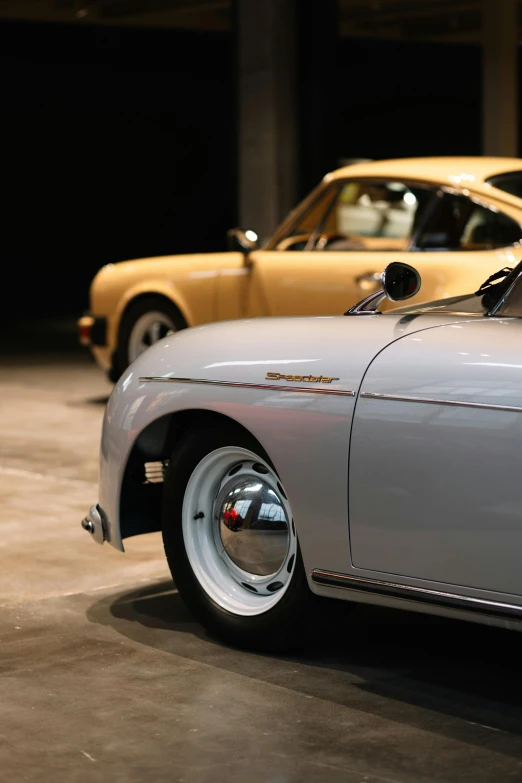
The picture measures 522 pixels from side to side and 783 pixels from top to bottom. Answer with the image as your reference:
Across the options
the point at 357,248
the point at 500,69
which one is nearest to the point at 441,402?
the point at 357,248

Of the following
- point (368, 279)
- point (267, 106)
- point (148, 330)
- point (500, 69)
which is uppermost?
point (500, 69)

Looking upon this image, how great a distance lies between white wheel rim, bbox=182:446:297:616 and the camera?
14.2 feet

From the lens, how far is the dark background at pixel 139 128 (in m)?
26.3

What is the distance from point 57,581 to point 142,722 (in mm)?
1588

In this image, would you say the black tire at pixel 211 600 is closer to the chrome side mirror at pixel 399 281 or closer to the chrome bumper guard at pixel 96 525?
the chrome bumper guard at pixel 96 525

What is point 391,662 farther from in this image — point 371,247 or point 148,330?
point 148,330

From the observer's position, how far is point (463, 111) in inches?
1241

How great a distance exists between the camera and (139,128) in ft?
92.9

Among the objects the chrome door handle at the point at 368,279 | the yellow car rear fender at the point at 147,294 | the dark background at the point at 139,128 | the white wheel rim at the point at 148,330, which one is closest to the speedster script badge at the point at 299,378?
the chrome door handle at the point at 368,279

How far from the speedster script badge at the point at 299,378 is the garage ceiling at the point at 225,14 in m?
18.1

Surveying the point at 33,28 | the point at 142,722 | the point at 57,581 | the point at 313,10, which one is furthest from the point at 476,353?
the point at 33,28

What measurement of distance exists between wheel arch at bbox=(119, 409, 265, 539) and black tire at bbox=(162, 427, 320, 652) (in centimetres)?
9

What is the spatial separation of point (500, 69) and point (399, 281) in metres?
16.9

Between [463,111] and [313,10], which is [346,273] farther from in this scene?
[463,111]
